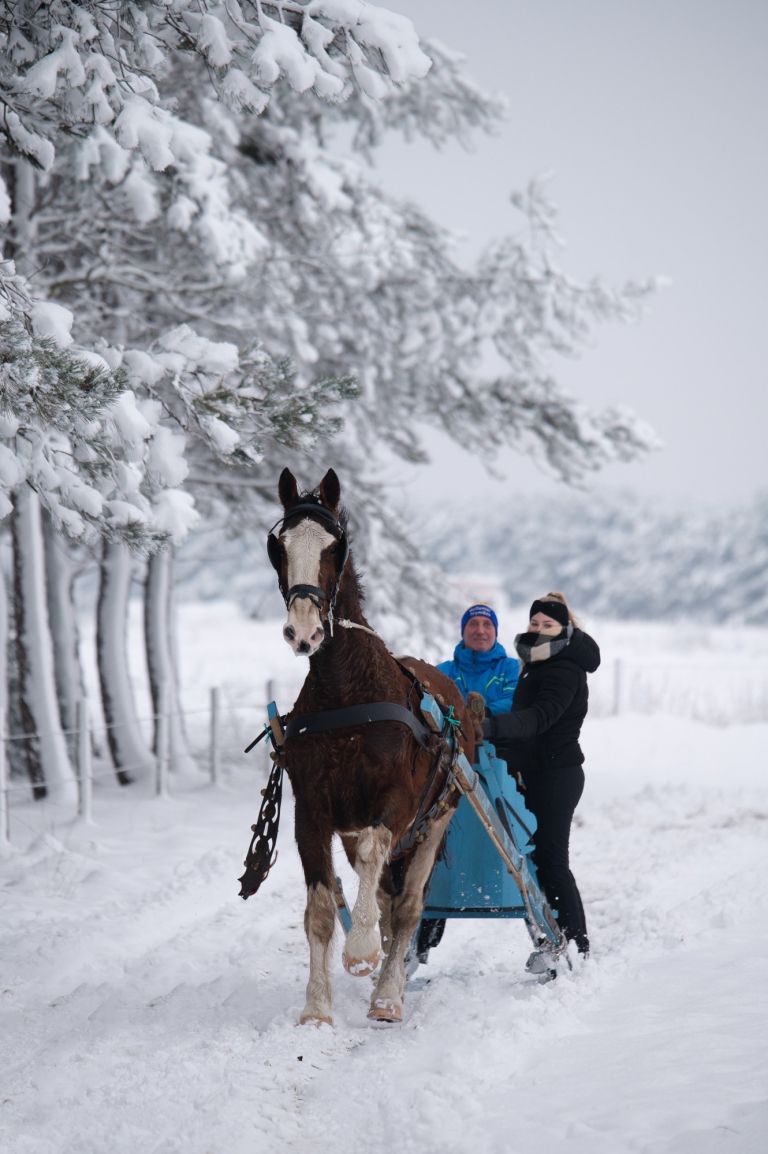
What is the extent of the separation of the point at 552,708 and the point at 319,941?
1.66 meters

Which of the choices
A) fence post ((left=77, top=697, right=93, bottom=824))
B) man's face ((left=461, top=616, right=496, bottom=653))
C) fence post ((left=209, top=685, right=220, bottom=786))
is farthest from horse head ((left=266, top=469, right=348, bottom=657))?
fence post ((left=209, top=685, right=220, bottom=786))

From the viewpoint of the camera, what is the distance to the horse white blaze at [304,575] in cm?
452

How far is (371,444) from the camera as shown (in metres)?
14.3

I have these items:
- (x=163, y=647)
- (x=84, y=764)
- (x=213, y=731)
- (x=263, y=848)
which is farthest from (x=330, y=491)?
(x=163, y=647)

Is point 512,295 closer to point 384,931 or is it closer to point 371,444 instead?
point 371,444

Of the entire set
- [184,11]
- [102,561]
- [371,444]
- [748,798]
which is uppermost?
[184,11]

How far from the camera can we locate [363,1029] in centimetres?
504

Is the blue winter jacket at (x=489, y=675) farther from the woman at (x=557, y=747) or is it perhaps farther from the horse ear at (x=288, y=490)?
the horse ear at (x=288, y=490)

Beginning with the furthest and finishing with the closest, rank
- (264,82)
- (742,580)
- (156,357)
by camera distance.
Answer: (742,580) < (156,357) < (264,82)

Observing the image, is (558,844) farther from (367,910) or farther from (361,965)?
(361,965)

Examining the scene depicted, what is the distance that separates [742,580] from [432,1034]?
59553 mm

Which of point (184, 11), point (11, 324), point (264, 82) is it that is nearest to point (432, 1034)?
point (11, 324)

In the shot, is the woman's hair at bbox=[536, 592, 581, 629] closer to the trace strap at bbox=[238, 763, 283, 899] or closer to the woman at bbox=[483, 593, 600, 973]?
the woman at bbox=[483, 593, 600, 973]

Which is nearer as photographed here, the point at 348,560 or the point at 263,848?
the point at 348,560
